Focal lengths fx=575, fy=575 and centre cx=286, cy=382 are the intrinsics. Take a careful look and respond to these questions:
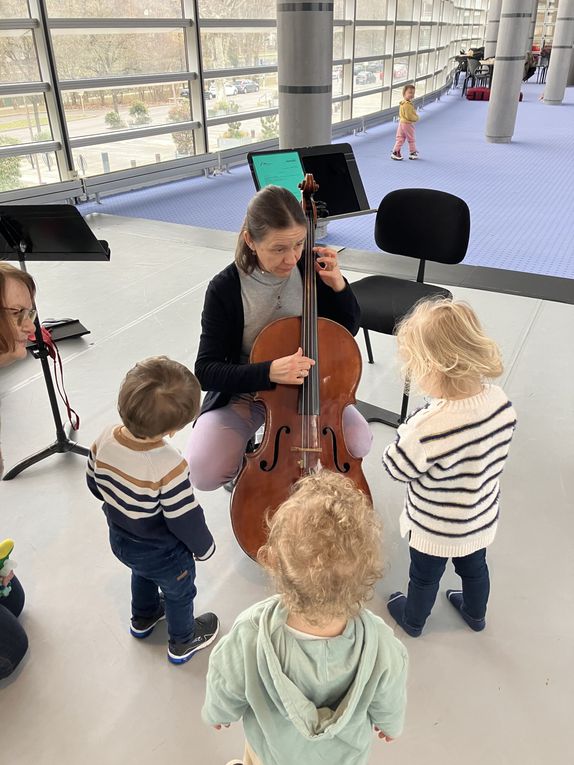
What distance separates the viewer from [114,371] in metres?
3.05

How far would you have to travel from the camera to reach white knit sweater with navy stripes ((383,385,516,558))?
1339 mm

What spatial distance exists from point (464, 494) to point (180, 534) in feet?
2.28

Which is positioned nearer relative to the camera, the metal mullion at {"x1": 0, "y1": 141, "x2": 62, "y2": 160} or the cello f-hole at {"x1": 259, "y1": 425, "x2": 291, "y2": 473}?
the cello f-hole at {"x1": 259, "y1": 425, "x2": 291, "y2": 473}

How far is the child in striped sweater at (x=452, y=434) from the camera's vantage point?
1330mm

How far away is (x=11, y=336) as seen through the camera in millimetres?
1486

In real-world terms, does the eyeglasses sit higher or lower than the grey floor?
higher

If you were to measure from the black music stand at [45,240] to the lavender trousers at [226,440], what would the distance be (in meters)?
0.78

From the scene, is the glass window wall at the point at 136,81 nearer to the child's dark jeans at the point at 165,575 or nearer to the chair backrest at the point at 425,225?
the chair backrest at the point at 425,225

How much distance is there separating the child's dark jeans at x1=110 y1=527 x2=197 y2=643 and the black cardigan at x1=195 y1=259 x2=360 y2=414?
0.55 meters

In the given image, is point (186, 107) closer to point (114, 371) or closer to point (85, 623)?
point (114, 371)

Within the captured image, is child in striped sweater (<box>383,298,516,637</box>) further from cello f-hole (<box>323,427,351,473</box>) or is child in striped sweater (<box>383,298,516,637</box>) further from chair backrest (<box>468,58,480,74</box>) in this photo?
chair backrest (<box>468,58,480,74</box>)

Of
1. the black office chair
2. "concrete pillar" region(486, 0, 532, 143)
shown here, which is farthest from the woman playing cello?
"concrete pillar" region(486, 0, 532, 143)

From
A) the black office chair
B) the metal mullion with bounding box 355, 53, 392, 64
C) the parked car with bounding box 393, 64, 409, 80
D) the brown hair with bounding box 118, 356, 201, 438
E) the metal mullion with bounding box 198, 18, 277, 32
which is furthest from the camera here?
the parked car with bounding box 393, 64, 409, 80

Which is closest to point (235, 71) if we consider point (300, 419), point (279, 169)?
point (279, 169)
